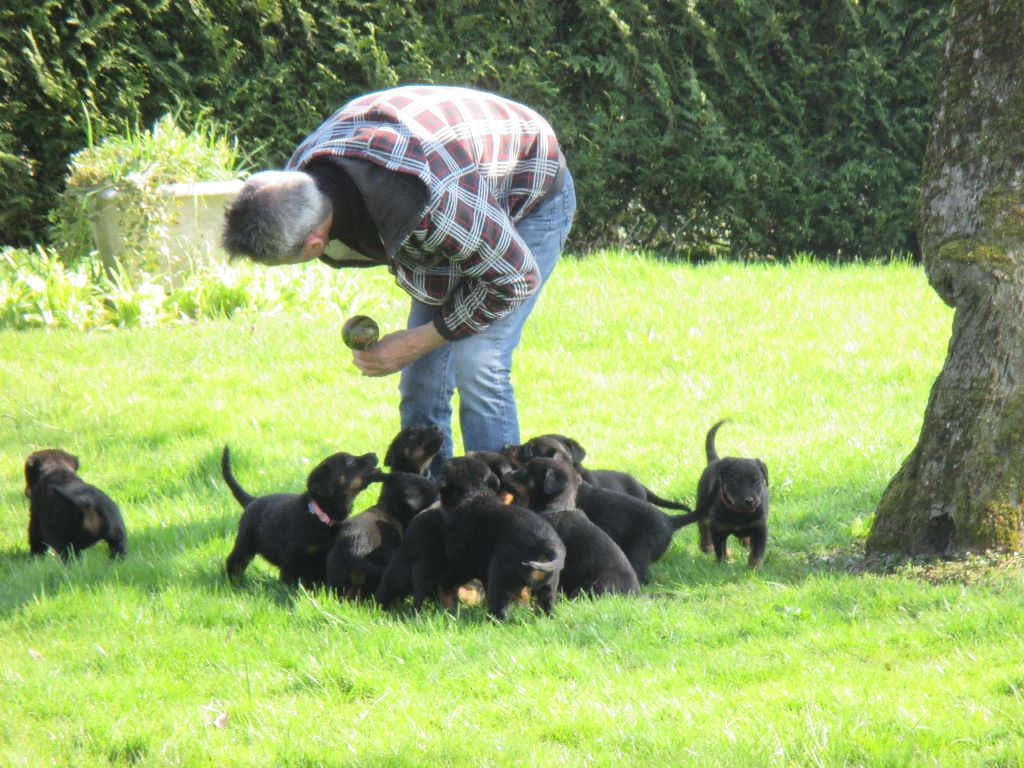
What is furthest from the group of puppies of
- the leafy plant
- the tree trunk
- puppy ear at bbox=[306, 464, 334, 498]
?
the leafy plant

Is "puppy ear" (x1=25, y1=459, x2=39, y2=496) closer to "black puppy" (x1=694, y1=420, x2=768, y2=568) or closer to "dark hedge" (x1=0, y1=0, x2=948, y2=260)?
"black puppy" (x1=694, y1=420, x2=768, y2=568)

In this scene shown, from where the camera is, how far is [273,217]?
4.53 metres

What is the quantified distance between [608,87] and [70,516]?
915cm

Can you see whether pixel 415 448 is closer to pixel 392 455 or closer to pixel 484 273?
pixel 392 455

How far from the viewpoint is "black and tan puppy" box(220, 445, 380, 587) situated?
17.6 feet

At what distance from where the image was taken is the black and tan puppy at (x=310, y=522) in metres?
5.37

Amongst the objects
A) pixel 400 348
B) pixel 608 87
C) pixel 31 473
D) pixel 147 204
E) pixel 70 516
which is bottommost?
pixel 70 516

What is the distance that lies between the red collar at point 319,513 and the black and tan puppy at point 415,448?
0.62 meters

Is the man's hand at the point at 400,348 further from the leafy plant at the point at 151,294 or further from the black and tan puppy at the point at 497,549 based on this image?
the leafy plant at the point at 151,294

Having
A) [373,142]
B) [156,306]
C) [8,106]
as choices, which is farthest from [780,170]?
[373,142]

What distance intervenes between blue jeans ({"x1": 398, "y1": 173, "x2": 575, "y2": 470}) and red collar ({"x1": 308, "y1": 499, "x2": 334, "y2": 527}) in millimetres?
866

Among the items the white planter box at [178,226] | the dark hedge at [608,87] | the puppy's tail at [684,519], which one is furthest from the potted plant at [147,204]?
the puppy's tail at [684,519]

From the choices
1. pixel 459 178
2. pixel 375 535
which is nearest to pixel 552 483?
pixel 375 535

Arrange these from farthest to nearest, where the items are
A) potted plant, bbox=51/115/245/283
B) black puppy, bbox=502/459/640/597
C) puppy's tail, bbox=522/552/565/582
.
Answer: potted plant, bbox=51/115/245/283 → black puppy, bbox=502/459/640/597 → puppy's tail, bbox=522/552/565/582
